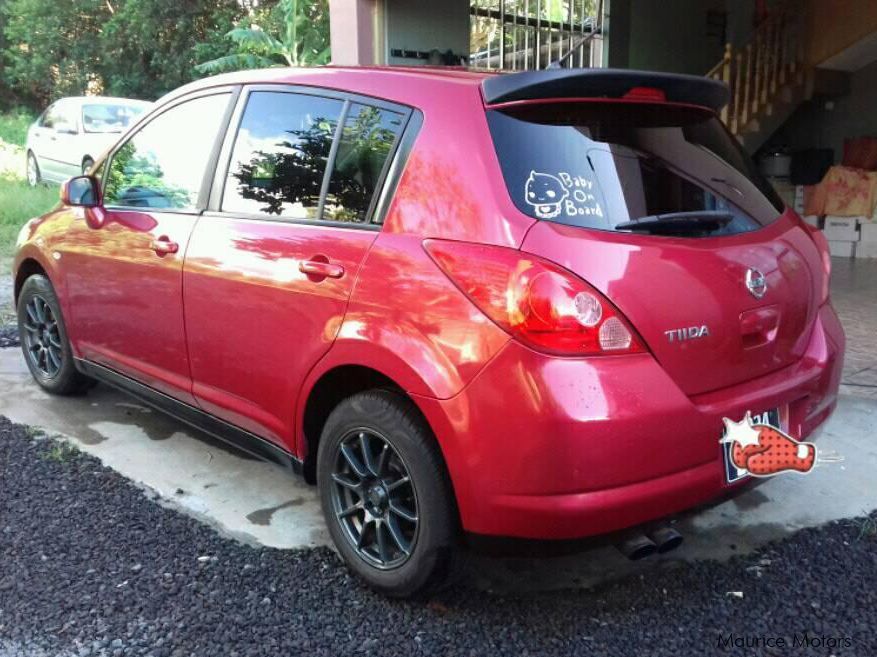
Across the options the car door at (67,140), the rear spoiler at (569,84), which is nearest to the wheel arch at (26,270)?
the rear spoiler at (569,84)

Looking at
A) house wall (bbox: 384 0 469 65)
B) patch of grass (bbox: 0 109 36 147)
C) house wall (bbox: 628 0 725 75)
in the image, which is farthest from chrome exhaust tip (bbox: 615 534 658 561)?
patch of grass (bbox: 0 109 36 147)

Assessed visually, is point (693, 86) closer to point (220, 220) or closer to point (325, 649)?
point (220, 220)

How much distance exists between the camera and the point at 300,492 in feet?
11.7

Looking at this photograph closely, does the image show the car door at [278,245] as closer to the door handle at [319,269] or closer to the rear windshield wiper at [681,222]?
the door handle at [319,269]

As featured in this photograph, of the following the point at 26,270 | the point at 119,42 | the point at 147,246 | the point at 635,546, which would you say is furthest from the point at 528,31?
the point at 119,42

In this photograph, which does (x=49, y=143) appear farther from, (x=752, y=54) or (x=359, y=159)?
(x=359, y=159)

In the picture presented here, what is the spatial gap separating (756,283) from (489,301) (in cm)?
87

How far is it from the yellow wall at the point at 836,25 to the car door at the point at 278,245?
8814mm

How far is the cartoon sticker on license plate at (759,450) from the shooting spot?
244 centimetres

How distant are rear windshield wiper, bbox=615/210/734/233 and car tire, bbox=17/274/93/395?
10.6 feet

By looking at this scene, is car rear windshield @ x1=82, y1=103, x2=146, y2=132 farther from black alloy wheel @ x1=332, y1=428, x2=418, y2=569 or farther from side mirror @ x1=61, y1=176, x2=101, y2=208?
black alloy wheel @ x1=332, y1=428, x2=418, y2=569

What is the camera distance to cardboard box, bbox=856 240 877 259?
9516mm

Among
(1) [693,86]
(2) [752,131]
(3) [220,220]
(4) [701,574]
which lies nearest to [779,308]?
(1) [693,86]

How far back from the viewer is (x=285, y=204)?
10.1 feet
